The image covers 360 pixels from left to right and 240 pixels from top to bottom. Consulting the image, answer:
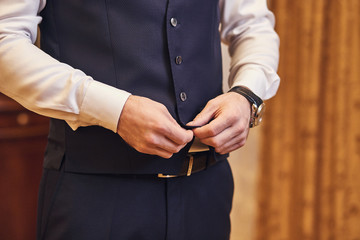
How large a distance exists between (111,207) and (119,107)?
23 centimetres

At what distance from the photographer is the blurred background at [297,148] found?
156 centimetres

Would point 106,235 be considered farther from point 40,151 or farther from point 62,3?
point 40,151

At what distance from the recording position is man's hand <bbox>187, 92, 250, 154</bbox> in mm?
738

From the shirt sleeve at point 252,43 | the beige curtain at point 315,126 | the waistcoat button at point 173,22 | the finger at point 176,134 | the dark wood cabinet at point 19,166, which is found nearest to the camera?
the finger at point 176,134

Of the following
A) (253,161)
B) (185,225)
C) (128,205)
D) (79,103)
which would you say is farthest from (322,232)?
(79,103)

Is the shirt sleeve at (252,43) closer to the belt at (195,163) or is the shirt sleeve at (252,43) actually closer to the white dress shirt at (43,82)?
the belt at (195,163)

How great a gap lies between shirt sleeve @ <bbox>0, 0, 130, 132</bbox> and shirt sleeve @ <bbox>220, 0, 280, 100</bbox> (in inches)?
14.3

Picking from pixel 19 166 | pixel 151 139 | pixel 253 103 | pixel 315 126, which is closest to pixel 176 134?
pixel 151 139

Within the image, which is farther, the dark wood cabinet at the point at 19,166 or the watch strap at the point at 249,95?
the dark wood cabinet at the point at 19,166

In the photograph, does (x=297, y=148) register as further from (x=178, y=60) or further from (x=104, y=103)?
(x=104, y=103)

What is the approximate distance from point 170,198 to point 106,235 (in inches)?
6.1

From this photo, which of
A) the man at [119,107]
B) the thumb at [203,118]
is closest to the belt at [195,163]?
the man at [119,107]

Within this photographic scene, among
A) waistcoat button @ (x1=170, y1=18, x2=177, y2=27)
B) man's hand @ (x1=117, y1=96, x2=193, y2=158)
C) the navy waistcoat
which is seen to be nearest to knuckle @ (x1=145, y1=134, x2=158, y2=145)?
man's hand @ (x1=117, y1=96, x2=193, y2=158)

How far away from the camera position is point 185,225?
0.85m
